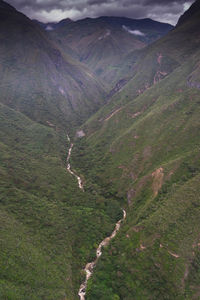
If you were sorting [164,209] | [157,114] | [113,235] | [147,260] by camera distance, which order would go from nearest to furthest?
[147,260]
[164,209]
[113,235]
[157,114]

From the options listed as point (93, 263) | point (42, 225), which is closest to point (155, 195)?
point (93, 263)

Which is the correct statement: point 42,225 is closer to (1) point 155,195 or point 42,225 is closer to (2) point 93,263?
(2) point 93,263

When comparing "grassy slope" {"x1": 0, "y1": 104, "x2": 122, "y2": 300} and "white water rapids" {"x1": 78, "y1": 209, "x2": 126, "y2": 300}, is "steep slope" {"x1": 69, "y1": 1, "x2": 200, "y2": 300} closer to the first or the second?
"white water rapids" {"x1": 78, "y1": 209, "x2": 126, "y2": 300}

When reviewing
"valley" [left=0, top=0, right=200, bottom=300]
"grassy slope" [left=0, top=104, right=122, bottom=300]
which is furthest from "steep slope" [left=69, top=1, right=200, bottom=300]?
"grassy slope" [left=0, top=104, right=122, bottom=300]

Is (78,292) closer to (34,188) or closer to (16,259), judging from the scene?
(16,259)

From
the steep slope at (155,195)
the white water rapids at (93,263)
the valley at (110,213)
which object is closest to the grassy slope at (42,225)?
the valley at (110,213)

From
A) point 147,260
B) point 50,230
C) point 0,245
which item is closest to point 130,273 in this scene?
point 147,260
